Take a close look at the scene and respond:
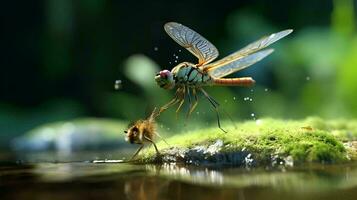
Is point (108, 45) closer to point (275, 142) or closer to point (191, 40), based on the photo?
point (191, 40)

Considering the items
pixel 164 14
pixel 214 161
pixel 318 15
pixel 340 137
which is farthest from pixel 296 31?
pixel 214 161

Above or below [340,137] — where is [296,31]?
above

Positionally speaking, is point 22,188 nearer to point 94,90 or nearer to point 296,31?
point 296,31

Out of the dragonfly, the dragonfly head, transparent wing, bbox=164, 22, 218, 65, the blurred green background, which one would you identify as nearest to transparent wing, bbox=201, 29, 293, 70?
the dragonfly

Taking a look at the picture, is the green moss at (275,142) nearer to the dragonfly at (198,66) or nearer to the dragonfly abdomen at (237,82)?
the dragonfly at (198,66)

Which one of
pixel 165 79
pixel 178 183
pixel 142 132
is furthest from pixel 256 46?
pixel 178 183

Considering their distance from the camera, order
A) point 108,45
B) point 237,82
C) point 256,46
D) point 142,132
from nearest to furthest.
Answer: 1. point 142,132
2. point 256,46
3. point 237,82
4. point 108,45

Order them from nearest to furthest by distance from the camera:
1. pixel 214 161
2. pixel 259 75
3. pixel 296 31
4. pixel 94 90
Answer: pixel 214 161
pixel 259 75
pixel 296 31
pixel 94 90

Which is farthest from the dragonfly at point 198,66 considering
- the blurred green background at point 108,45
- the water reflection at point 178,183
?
the blurred green background at point 108,45
